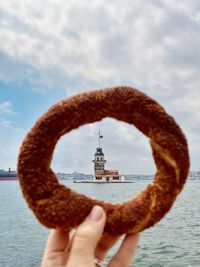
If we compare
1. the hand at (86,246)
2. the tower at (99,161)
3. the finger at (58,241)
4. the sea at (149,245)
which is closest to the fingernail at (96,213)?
the hand at (86,246)

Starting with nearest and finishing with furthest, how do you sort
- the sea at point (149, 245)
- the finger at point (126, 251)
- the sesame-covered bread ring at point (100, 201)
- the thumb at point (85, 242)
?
A: the thumb at point (85, 242) < the sesame-covered bread ring at point (100, 201) < the finger at point (126, 251) < the sea at point (149, 245)

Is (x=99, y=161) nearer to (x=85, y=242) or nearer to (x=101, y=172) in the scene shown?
(x=101, y=172)

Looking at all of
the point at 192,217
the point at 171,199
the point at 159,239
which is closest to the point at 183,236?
the point at 159,239

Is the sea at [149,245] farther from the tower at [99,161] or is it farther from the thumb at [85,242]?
the tower at [99,161]

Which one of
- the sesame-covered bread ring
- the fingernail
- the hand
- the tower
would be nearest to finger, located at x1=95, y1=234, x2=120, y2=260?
the hand

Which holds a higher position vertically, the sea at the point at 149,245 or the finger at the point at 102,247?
the finger at the point at 102,247

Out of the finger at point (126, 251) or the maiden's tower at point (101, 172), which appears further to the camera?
the maiden's tower at point (101, 172)

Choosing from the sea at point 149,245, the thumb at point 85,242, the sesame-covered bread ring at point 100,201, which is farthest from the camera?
the sea at point 149,245
